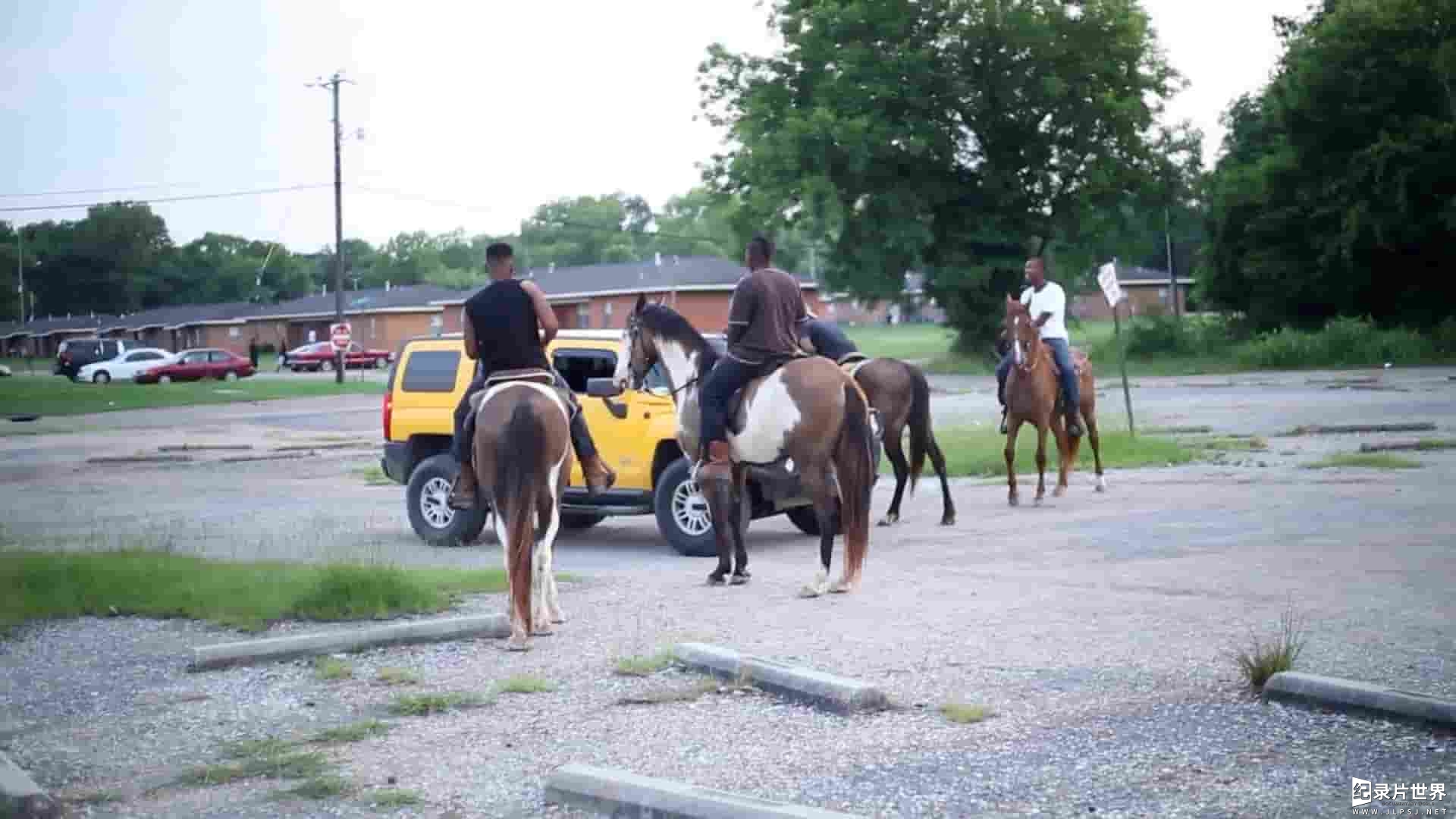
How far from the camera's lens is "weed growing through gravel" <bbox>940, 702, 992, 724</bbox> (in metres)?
7.71

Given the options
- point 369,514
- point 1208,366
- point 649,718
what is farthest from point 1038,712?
point 1208,366

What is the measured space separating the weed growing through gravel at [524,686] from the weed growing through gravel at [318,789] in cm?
182

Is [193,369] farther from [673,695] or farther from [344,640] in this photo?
[673,695]

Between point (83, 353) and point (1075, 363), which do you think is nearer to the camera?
point (1075, 363)

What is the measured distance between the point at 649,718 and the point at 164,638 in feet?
13.8

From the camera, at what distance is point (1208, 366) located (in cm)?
5359

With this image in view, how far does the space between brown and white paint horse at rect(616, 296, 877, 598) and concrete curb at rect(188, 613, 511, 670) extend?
261cm

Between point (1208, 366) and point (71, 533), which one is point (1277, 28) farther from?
point (71, 533)

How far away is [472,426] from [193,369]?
226 feet

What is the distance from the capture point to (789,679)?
8344 mm

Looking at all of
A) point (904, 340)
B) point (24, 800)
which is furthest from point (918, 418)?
point (904, 340)

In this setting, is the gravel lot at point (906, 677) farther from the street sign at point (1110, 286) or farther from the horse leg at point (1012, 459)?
the street sign at point (1110, 286)

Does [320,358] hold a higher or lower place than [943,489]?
higher

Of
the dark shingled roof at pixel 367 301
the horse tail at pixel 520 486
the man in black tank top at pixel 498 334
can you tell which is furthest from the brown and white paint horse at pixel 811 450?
the dark shingled roof at pixel 367 301
